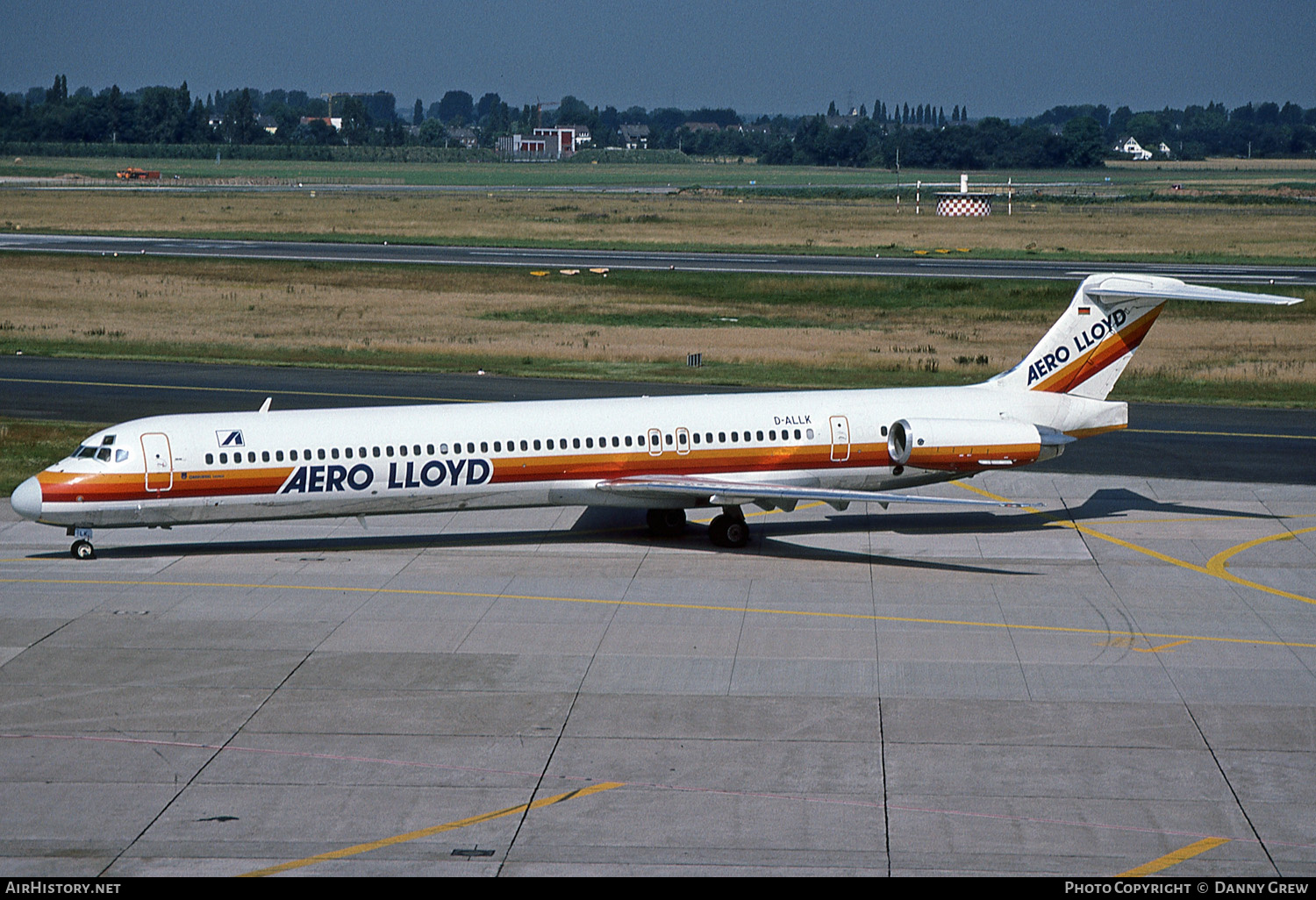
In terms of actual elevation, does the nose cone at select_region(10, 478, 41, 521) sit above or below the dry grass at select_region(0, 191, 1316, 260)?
below

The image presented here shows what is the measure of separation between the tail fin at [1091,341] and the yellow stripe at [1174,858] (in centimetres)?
1794

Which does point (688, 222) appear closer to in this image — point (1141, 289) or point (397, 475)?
point (1141, 289)

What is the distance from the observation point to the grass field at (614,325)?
58.1 metres

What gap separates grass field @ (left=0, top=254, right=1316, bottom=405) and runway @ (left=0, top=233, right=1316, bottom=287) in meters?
5.14

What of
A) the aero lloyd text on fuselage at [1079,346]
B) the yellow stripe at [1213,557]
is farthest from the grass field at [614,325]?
the aero lloyd text on fuselage at [1079,346]

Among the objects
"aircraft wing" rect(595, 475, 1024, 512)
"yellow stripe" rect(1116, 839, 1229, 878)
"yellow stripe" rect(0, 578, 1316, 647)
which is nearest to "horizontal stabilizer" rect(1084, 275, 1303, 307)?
"aircraft wing" rect(595, 475, 1024, 512)

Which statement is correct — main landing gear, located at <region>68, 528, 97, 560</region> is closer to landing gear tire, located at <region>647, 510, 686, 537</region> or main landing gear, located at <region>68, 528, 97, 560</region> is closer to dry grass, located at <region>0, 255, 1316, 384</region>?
landing gear tire, located at <region>647, 510, 686, 537</region>

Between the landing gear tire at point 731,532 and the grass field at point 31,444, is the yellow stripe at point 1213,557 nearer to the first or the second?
the landing gear tire at point 731,532

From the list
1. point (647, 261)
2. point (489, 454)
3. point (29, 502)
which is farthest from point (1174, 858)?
point (647, 261)

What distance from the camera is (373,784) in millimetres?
19438

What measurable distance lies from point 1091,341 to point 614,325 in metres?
38.9

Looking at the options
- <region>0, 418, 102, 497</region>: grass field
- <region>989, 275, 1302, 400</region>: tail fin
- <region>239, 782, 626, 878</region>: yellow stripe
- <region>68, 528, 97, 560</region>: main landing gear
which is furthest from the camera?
<region>0, 418, 102, 497</region>: grass field

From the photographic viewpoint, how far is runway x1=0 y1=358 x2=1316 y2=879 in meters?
17.7
